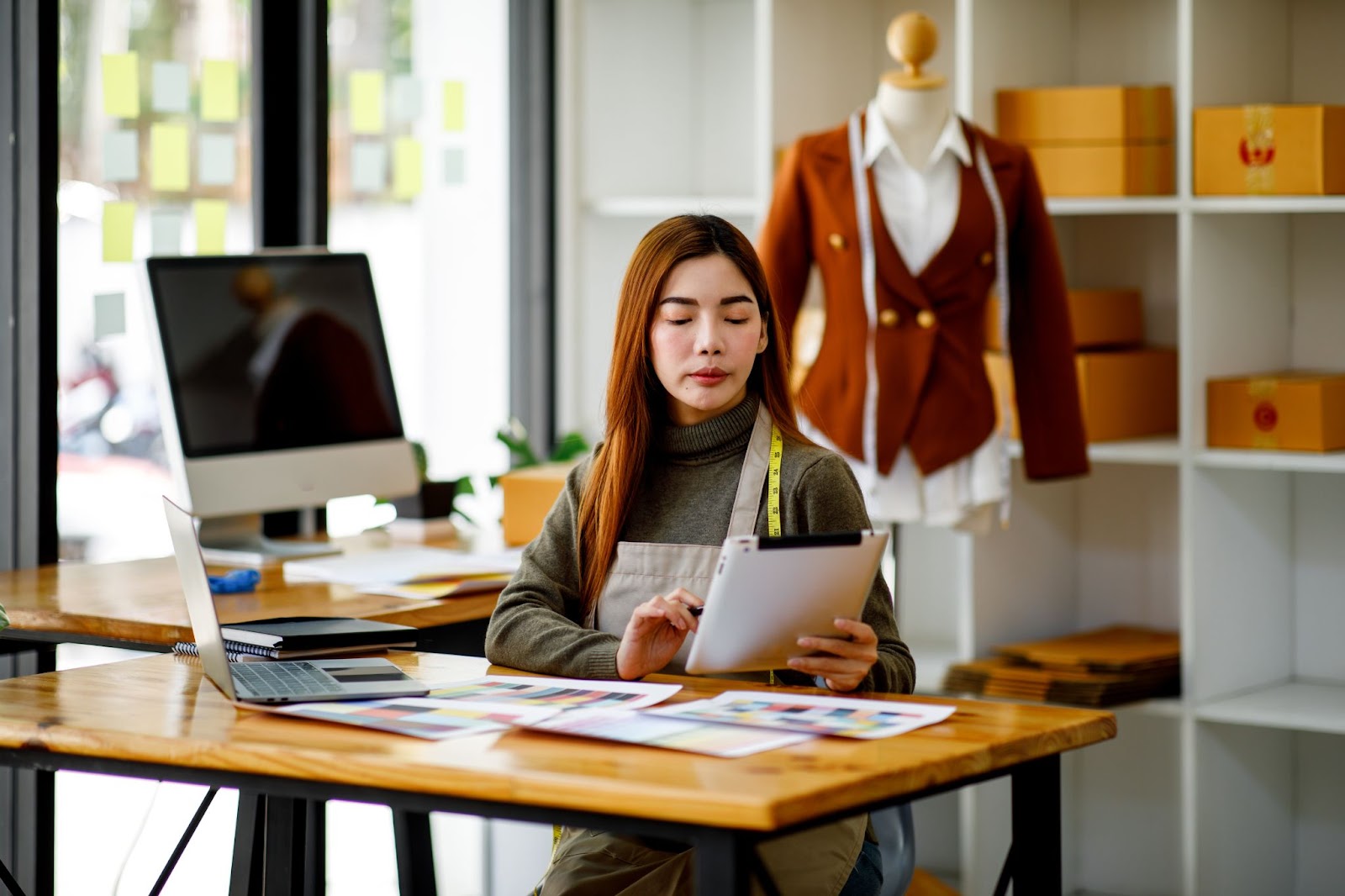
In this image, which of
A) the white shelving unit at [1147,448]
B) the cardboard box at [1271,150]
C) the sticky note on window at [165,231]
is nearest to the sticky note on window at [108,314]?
the sticky note on window at [165,231]

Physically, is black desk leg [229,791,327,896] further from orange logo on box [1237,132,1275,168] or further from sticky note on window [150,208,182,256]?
orange logo on box [1237,132,1275,168]

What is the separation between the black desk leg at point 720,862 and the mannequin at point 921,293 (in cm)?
184

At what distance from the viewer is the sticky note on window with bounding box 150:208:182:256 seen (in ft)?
10.7

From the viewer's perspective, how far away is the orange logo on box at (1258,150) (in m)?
3.24

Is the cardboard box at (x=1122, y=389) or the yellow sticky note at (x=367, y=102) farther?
the yellow sticky note at (x=367, y=102)

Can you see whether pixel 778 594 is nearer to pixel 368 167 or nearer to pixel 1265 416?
pixel 1265 416

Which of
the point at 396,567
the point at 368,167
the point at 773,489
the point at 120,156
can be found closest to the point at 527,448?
the point at 368,167

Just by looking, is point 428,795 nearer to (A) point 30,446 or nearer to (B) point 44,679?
(B) point 44,679

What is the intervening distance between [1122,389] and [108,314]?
6.40 feet

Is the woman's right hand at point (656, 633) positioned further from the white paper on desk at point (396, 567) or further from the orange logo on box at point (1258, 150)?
the orange logo on box at point (1258, 150)

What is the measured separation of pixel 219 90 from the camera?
11.2 feet

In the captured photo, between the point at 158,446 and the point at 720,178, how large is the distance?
164 cm

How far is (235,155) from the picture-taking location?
3467mm

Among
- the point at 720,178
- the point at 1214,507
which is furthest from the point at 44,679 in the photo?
the point at 720,178
